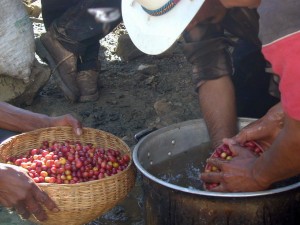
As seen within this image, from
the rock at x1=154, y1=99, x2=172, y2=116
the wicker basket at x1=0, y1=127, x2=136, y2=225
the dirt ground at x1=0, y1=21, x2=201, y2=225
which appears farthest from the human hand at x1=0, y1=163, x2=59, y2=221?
the rock at x1=154, y1=99, x2=172, y2=116

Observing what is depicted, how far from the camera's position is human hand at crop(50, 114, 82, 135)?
3.46m

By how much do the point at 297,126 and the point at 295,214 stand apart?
2.07ft

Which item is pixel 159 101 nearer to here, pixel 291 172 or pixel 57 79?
pixel 57 79

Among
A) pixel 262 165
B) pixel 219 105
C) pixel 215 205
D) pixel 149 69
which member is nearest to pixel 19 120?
pixel 219 105

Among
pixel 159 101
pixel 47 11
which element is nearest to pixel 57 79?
pixel 47 11

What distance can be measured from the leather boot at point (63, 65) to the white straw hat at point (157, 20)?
2.02 metres

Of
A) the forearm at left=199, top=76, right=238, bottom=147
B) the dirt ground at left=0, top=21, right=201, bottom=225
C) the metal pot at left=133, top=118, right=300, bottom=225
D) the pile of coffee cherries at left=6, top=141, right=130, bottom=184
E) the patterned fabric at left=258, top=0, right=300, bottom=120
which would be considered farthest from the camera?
the dirt ground at left=0, top=21, right=201, bottom=225

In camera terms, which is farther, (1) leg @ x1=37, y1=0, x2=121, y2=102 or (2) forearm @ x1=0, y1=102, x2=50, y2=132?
(1) leg @ x1=37, y1=0, x2=121, y2=102

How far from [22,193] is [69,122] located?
754mm

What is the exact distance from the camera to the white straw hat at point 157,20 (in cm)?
267

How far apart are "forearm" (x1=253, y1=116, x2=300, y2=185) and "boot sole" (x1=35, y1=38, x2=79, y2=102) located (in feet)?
9.18

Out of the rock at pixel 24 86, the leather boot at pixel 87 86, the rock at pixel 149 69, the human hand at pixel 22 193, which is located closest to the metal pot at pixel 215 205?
the human hand at pixel 22 193

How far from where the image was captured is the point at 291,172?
2459 millimetres

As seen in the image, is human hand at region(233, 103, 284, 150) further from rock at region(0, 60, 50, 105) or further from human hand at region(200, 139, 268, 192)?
rock at region(0, 60, 50, 105)
